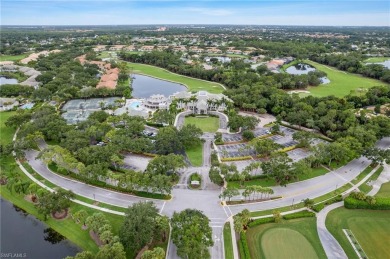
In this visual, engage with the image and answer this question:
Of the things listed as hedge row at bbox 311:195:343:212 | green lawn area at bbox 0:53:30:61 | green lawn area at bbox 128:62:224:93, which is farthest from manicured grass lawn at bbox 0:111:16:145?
green lawn area at bbox 0:53:30:61

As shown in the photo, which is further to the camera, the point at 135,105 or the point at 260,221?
the point at 135,105

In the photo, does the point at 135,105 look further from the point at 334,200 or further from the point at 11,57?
the point at 11,57

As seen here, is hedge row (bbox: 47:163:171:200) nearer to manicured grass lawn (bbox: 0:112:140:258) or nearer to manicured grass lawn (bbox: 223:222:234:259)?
manicured grass lawn (bbox: 0:112:140:258)

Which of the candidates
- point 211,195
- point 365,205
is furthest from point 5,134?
point 365,205

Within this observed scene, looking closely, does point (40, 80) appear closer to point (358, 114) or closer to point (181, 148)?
point (181, 148)

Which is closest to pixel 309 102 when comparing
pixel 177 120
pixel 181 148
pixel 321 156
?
pixel 321 156

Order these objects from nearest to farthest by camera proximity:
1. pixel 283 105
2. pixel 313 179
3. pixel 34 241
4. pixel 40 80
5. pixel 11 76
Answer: pixel 34 241 → pixel 313 179 → pixel 283 105 → pixel 40 80 → pixel 11 76
